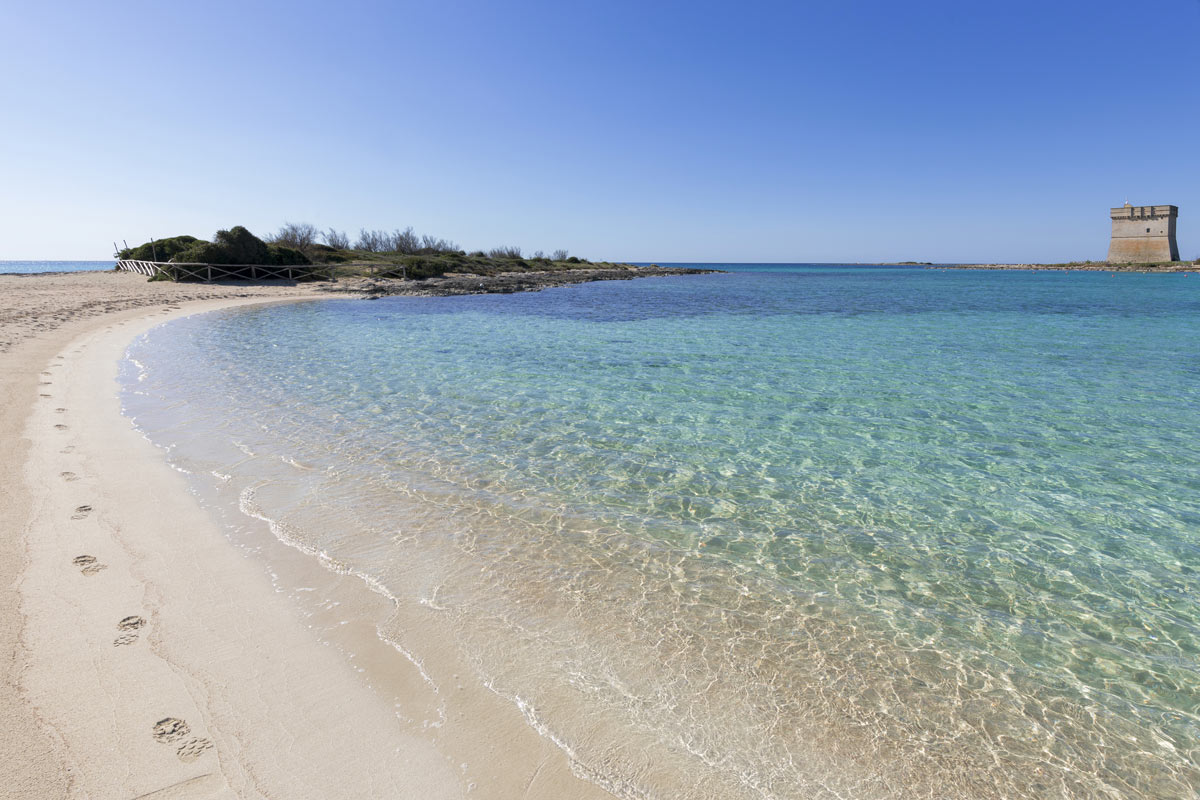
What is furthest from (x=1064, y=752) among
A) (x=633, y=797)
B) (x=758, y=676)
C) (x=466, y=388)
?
(x=466, y=388)

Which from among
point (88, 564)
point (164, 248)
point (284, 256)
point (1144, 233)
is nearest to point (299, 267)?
point (284, 256)

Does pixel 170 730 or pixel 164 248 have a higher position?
pixel 164 248

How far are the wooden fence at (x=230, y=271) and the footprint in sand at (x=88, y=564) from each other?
45.3 m

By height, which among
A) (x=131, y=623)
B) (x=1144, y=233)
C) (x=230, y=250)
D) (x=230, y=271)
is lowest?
(x=131, y=623)

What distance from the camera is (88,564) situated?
4.59m

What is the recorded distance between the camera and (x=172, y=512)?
5.75m

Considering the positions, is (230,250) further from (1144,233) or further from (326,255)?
(1144,233)

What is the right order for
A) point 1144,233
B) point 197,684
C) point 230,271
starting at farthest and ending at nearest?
1. point 1144,233
2. point 230,271
3. point 197,684

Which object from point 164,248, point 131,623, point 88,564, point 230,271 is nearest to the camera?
point 131,623

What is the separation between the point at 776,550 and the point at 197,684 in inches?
177

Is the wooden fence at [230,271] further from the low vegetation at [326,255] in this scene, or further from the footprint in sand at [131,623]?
the footprint in sand at [131,623]

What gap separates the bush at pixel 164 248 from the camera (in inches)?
1818

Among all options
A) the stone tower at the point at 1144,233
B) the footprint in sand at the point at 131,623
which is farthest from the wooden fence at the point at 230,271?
the stone tower at the point at 1144,233

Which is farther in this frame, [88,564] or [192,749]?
[88,564]
